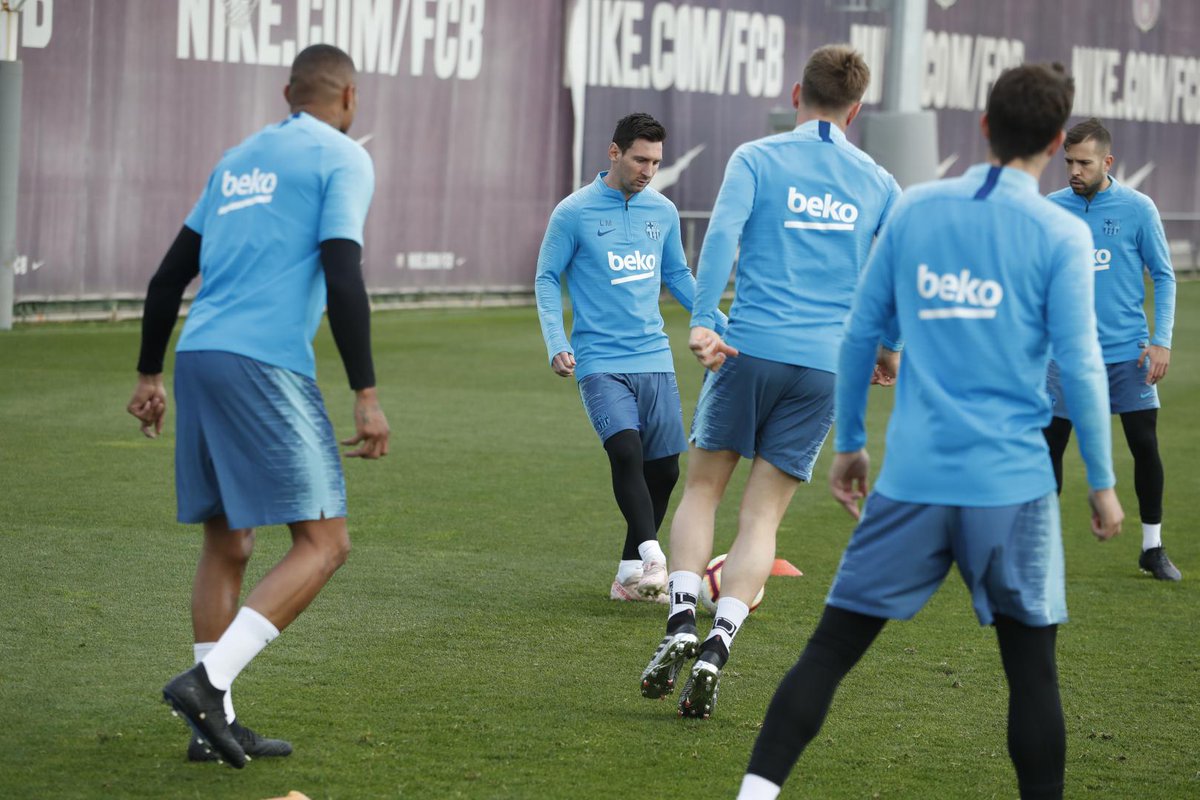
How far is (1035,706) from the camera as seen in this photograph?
3.84 meters

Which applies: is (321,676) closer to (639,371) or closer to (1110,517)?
(639,371)

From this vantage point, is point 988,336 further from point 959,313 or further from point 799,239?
point 799,239

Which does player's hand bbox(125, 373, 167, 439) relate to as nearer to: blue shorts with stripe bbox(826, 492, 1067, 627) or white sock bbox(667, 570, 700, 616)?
white sock bbox(667, 570, 700, 616)

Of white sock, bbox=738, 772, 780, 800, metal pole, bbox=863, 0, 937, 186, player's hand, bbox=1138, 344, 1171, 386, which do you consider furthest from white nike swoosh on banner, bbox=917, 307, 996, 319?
metal pole, bbox=863, 0, 937, 186

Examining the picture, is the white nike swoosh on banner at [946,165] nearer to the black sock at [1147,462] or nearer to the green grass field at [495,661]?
the green grass field at [495,661]

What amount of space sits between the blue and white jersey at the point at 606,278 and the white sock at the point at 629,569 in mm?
782

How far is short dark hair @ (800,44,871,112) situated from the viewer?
5164 millimetres

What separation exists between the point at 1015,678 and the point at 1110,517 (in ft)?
1.41

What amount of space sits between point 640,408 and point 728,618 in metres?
1.77

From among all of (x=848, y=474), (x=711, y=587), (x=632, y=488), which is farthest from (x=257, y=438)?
(x=711, y=587)

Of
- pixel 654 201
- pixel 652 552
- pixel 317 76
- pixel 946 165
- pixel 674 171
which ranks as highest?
pixel 946 165

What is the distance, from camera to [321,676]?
5.58 meters

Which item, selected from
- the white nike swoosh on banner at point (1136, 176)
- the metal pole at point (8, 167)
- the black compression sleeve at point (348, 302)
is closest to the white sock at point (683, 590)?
the black compression sleeve at point (348, 302)

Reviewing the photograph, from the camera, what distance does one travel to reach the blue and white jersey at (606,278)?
6910 millimetres
